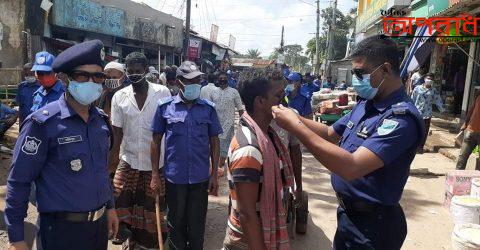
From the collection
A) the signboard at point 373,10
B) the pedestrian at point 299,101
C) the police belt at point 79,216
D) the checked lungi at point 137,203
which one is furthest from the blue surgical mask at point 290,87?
the signboard at point 373,10

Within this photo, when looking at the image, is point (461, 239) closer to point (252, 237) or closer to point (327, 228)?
point (327, 228)

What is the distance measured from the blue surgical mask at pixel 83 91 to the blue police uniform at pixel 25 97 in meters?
2.82

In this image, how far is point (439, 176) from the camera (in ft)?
23.6

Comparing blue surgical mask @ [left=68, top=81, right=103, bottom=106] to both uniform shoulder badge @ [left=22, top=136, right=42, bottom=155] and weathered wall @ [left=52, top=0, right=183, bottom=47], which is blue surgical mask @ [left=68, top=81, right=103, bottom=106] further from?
weathered wall @ [left=52, top=0, right=183, bottom=47]

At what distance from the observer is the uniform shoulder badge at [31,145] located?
1.98 m

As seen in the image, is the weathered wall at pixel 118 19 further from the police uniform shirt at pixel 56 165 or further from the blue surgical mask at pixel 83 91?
the police uniform shirt at pixel 56 165

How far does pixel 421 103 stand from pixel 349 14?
129ft

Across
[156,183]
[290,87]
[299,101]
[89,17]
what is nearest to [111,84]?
[156,183]

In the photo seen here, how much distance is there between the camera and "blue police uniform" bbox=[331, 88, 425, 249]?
195cm

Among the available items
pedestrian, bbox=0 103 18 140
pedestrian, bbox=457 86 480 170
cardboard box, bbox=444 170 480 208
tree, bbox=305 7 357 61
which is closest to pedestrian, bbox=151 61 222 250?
cardboard box, bbox=444 170 480 208

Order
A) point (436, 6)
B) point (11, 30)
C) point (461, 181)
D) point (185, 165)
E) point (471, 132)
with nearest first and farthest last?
point (185, 165), point (461, 181), point (471, 132), point (436, 6), point (11, 30)

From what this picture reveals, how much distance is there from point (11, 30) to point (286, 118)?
12.3 metres

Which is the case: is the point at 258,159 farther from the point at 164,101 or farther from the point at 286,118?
the point at 164,101

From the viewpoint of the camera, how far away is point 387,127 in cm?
Answer: 196
